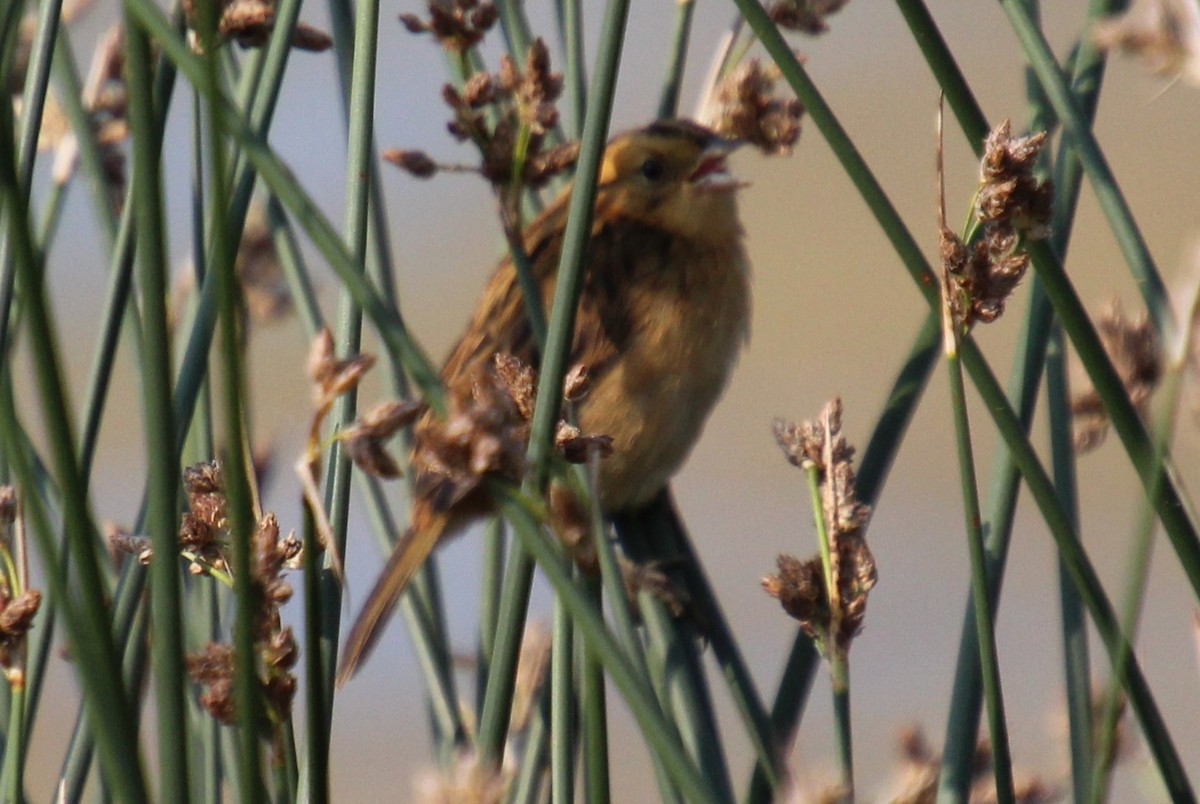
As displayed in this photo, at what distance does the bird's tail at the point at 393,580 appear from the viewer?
2.04 meters

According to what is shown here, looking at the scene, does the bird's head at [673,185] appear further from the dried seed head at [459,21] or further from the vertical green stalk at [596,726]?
the vertical green stalk at [596,726]

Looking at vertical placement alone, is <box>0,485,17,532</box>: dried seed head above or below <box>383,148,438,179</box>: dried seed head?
below

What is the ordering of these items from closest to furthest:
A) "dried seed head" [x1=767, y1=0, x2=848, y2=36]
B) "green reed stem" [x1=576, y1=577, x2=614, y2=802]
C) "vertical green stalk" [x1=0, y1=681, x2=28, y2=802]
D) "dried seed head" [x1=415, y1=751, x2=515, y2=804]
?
"dried seed head" [x1=415, y1=751, x2=515, y2=804] < "green reed stem" [x1=576, y1=577, x2=614, y2=802] < "vertical green stalk" [x1=0, y1=681, x2=28, y2=802] < "dried seed head" [x1=767, y1=0, x2=848, y2=36]

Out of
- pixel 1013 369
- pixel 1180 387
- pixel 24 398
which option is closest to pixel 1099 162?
pixel 1013 369

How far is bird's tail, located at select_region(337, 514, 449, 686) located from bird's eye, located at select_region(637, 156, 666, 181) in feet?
4.26

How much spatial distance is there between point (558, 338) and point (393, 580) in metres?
0.98

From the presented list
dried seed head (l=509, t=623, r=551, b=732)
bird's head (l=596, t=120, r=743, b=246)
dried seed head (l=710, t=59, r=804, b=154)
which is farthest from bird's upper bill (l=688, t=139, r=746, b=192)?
dried seed head (l=509, t=623, r=551, b=732)

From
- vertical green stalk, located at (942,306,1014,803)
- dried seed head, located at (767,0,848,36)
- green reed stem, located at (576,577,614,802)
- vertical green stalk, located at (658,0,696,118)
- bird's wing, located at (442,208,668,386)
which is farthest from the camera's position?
bird's wing, located at (442,208,668,386)

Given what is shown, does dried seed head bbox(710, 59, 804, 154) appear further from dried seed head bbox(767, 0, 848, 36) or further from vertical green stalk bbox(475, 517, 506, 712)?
vertical green stalk bbox(475, 517, 506, 712)

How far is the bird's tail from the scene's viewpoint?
2.04 metres

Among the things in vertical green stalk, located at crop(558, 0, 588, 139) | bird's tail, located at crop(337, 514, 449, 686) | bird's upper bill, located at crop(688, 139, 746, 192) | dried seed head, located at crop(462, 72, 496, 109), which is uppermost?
bird's upper bill, located at crop(688, 139, 746, 192)

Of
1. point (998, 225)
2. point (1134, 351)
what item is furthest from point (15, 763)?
point (1134, 351)

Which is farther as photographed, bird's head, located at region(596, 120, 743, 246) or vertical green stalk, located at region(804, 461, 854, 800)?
bird's head, located at region(596, 120, 743, 246)

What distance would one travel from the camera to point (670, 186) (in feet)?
10.6
